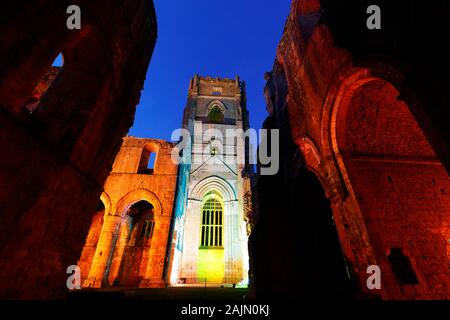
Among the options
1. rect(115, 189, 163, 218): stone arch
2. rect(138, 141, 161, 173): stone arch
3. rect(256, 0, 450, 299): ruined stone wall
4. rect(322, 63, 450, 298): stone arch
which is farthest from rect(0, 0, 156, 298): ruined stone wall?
rect(138, 141, 161, 173): stone arch

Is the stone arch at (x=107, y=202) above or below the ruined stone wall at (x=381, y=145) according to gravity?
above

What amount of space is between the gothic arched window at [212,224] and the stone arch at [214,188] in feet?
4.09

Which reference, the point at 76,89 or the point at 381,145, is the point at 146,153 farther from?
the point at 381,145

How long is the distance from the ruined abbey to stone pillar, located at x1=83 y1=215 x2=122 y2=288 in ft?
26.5

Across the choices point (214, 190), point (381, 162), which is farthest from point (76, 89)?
point (214, 190)

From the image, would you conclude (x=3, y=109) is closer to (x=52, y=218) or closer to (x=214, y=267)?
(x=52, y=218)

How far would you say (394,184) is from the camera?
491cm

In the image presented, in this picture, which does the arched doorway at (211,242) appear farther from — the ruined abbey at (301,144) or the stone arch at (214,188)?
the ruined abbey at (301,144)

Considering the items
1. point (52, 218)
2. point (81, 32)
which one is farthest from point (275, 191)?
point (81, 32)

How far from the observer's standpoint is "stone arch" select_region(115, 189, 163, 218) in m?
13.2

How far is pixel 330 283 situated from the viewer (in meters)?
6.27

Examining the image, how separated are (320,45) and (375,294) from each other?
5.97 metres

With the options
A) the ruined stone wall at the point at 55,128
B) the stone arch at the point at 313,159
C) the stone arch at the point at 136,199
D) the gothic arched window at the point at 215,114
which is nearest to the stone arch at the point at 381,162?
the stone arch at the point at 313,159

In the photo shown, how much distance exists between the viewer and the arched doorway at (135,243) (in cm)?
1436
